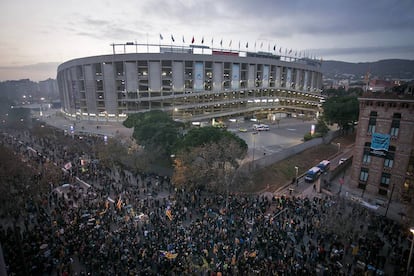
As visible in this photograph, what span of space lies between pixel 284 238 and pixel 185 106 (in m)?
55.5

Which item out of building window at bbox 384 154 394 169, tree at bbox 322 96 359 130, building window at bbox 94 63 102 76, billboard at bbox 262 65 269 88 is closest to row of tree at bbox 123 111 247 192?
building window at bbox 384 154 394 169

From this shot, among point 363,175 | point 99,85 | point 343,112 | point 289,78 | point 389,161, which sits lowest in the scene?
point 363,175

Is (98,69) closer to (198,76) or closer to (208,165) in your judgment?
(198,76)

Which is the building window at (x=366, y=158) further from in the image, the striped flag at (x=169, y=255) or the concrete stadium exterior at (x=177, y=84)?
the concrete stadium exterior at (x=177, y=84)

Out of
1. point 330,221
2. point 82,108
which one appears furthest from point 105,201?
point 82,108

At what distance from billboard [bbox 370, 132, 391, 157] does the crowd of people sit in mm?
6847

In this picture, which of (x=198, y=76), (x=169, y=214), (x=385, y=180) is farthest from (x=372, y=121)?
(x=198, y=76)

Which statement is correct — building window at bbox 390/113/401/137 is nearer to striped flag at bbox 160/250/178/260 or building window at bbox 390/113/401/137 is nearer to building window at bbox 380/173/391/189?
building window at bbox 380/173/391/189

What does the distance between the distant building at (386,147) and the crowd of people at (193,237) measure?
547 cm

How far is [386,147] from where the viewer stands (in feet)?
84.8

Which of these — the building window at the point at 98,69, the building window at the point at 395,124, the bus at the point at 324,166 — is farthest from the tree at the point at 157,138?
the building window at the point at 98,69

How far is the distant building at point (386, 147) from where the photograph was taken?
24.4m

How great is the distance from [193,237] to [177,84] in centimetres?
5725

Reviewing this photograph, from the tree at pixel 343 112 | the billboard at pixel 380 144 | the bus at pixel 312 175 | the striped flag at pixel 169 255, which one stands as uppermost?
the tree at pixel 343 112
